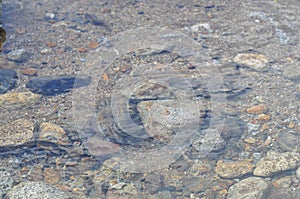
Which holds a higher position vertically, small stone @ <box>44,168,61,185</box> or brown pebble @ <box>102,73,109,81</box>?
brown pebble @ <box>102,73,109,81</box>

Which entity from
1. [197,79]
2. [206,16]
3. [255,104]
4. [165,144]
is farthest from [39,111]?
[206,16]

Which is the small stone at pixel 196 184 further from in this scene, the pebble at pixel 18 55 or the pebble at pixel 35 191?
the pebble at pixel 18 55

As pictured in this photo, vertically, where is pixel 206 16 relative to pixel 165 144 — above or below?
above

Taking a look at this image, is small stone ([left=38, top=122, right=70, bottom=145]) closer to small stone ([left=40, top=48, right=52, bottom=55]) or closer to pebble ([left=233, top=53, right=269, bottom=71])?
small stone ([left=40, top=48, right=52, bottom=55])

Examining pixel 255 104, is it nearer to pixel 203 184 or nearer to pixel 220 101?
pixel 220 101

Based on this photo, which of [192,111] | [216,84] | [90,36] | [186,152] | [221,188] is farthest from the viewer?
[90,36]

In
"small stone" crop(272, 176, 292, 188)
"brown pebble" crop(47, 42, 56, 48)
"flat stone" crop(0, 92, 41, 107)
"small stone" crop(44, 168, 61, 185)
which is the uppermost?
"brown pebble" crop(47, 42, 56, 48)

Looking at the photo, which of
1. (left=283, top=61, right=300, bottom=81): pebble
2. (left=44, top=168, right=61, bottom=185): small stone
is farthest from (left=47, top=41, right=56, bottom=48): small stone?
(left=283, top=61, right=300, bottom=81): pebble

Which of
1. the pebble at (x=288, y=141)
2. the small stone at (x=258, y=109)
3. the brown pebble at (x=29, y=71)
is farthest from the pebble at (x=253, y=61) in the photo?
the brown pebble at (x=29, y=71)
